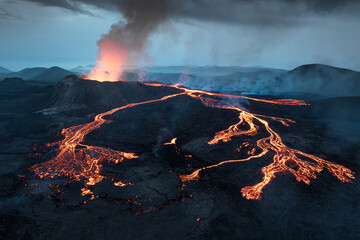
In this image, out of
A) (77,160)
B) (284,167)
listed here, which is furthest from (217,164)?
(77,160)

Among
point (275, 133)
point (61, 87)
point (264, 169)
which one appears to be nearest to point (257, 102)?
point (275, 133)

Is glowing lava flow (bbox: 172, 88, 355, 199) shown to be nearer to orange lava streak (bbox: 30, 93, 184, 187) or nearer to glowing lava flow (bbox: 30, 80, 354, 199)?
glowing lava flow (bbox: 30, 80, 354, 199)

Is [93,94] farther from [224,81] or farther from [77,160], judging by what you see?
[224,81]

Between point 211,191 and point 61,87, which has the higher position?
point 61,87

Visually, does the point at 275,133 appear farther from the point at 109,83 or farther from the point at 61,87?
the point at 61,87

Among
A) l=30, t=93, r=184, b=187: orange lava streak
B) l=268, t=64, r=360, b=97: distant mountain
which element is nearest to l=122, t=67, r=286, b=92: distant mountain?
l=268, t=64, r=360, b=97: distant mountain

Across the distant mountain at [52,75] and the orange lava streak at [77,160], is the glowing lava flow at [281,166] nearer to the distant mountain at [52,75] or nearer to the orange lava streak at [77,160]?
the orange lava streak at [77,160]

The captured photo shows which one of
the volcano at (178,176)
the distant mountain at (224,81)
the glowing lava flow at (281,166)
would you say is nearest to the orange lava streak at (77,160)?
the volcano at (178,176)
